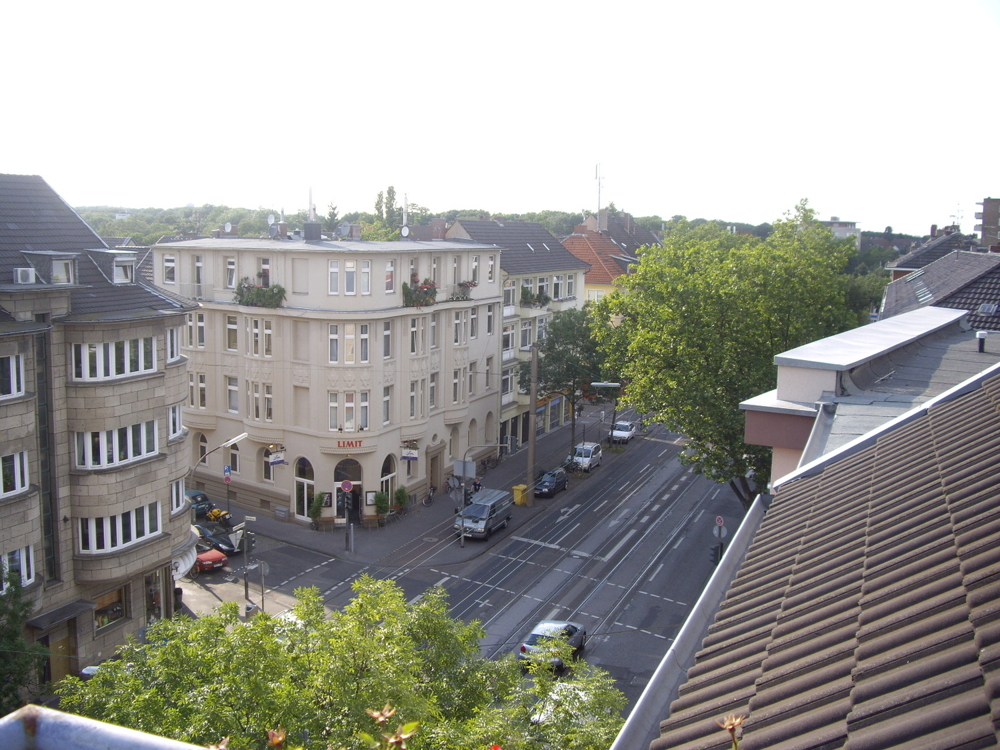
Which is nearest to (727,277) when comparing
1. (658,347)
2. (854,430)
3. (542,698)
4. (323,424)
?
(658,347)

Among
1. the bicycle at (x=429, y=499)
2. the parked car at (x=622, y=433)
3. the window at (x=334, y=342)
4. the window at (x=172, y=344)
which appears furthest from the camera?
the parked car at (x=622, y=433)

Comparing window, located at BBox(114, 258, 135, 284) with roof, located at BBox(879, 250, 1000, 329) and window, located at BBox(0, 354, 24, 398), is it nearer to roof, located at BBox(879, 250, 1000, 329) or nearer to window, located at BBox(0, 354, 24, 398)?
window, located at BBox(0, 354, 24, 398)

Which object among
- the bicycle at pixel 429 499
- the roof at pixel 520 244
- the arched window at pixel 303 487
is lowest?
the bicycle at pixel 429 499

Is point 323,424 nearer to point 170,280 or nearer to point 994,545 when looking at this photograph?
point 170,280

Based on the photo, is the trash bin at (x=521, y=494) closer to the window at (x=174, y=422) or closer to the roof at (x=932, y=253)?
the window at (x=174, y=422)

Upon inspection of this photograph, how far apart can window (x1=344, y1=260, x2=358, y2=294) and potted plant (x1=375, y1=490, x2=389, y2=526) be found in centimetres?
935

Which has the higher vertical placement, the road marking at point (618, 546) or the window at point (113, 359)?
the window at point (113, 359)

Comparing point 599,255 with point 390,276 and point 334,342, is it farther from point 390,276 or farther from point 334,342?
point 334,342

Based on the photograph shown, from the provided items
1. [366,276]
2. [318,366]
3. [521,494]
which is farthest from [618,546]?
[366,276]

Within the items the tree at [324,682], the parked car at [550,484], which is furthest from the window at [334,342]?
the tree at [324,682]

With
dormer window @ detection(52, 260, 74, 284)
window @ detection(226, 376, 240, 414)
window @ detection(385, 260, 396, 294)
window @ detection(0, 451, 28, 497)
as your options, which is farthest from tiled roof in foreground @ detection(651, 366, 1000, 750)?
window @ detection(226, 376, 240, 414)

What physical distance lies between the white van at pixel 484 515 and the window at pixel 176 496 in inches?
523

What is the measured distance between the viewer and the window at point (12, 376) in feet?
70.3

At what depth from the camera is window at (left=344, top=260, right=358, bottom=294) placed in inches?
1485
